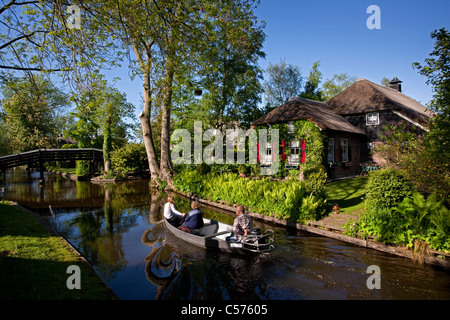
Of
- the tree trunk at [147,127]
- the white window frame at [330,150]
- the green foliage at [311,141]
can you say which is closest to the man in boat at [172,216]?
the green foliage at [311,141]

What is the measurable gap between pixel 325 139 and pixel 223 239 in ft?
46.5

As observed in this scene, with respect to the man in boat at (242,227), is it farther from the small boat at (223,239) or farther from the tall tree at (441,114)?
the tall tree at (441,114)

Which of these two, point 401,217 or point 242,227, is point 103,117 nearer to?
point 242,227

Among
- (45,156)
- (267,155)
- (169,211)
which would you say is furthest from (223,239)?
(45,156)

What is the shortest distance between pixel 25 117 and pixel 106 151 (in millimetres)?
25285

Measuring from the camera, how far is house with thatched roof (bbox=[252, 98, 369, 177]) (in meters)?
20.2

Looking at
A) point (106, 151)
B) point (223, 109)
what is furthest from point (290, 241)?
point (106, 151)

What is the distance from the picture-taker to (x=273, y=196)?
13.1m

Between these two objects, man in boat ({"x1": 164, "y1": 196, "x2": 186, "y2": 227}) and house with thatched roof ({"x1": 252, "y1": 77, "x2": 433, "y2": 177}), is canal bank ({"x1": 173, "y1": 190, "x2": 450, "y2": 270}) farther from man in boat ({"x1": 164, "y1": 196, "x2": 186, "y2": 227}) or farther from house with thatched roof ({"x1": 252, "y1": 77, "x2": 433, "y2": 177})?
house with thatched roof ({"x1": 252, "y1": 77, "x2": 433, "y2": 177})

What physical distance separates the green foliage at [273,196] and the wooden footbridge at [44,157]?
2151 cm

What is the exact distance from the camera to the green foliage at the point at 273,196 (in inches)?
474

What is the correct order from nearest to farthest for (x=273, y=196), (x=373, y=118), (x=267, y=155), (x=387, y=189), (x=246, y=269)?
(x=246, y=269) → (x=387, y=189) → (x=273, y=196) → (x=267, y=155) → (x=373, y=118)

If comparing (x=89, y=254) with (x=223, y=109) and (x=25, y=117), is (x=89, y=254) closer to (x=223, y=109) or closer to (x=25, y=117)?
(x=223, y=109)

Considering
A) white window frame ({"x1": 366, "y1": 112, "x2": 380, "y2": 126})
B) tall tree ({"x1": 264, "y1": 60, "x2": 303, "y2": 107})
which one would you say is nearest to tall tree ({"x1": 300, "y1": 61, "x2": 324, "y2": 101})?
tall tree ({"x1": 264, "y1": 60, "x2": 303, "y2": 107})
